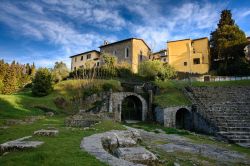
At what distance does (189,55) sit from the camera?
5959cm

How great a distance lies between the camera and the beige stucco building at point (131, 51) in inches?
2387

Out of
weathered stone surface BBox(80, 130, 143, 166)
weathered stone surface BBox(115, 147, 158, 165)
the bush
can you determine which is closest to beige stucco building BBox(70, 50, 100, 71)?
the bush

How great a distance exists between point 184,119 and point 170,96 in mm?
3751

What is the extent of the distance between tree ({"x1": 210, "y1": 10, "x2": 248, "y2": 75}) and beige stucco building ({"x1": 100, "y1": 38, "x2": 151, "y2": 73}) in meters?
17.4

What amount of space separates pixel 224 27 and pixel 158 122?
3661cm

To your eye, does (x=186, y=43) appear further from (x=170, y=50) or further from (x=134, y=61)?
(x=134, y=61)

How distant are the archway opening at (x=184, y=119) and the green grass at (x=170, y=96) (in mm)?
1294

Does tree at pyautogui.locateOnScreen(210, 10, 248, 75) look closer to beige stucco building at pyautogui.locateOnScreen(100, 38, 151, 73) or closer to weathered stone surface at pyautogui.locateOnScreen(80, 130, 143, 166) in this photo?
beige stucco building at pyautogui.locateOnScreen(100, 38, 151, 73)

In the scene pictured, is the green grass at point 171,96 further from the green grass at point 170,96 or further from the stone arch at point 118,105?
the stone arch at point 118,105

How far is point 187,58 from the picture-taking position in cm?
5994

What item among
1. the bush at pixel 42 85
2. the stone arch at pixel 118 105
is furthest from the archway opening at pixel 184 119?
the bush at pixel 42 85

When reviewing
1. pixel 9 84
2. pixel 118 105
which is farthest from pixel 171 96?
pixel 9 84

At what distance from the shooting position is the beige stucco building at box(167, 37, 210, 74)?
58.7m

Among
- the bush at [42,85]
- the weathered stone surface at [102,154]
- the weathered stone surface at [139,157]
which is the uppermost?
the bush at [42,85]
